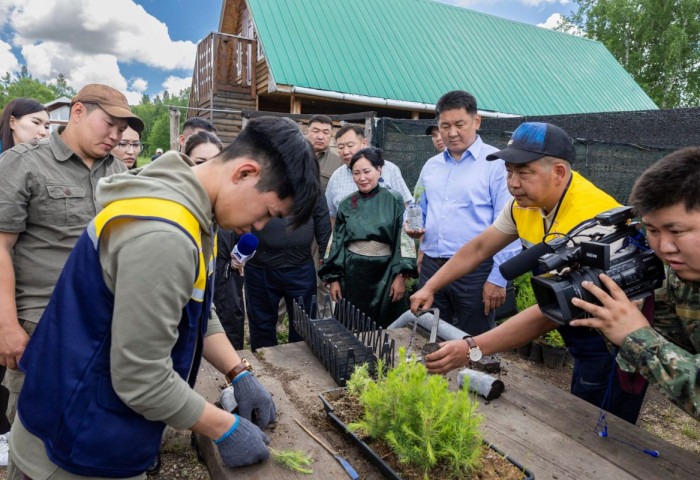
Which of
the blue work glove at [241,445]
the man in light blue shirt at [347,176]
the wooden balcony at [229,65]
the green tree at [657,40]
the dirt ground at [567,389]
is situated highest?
the green tree at [657,40]

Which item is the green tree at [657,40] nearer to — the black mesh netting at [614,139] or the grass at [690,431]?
the black mesh netting at [614,139]

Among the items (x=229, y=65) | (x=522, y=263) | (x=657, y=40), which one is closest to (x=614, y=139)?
(x=522, y=263)

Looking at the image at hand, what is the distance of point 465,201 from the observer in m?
3.63

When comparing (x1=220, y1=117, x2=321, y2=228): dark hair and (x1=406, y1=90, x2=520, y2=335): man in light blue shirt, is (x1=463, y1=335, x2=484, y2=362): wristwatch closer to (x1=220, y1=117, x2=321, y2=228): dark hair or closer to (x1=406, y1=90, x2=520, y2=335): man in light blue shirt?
(x1=220, y1=117, x2=321, y2=228): dark hair

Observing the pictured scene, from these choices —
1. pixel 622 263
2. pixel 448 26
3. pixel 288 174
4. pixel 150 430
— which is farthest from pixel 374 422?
pixel 448 26

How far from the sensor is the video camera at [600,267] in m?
1.52

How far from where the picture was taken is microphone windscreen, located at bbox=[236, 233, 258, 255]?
2.90 meters

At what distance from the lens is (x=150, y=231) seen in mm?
1015

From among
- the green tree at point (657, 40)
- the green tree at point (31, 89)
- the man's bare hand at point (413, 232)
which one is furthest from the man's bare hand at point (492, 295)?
the green tree at point (31, 89)

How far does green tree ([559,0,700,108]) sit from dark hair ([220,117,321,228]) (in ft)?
77.9

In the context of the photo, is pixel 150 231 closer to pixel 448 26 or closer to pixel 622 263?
pixel 622 263

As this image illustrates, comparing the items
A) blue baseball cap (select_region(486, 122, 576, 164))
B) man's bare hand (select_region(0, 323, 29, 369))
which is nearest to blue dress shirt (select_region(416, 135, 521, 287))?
blue baseball cap (select_region(486, 122, 576, 164))

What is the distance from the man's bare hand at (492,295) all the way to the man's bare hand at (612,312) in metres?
1.81

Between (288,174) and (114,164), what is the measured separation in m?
1.57
